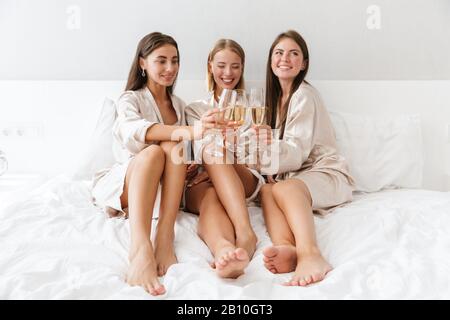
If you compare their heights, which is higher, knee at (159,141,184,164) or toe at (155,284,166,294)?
knee at (159,141,184,164)

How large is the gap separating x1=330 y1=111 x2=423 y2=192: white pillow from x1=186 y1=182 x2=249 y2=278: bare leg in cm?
68

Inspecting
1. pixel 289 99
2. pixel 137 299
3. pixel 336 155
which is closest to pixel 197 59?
pixel 289 99

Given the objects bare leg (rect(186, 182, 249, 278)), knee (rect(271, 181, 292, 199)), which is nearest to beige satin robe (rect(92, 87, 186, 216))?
bare leg (rect(186, 182, 249, 278))

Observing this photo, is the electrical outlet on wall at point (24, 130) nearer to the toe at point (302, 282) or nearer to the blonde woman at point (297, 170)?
the blonde woman at point (297, 170)

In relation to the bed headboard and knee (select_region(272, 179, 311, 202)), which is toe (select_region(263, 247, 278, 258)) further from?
the bed headboard

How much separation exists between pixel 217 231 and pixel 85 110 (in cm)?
113

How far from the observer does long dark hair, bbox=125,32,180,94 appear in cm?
178

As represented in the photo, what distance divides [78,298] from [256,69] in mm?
1484

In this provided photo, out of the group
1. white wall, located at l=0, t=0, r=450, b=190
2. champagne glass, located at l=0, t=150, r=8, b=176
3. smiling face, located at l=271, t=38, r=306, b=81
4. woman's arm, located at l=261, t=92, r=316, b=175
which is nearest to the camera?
woman's arm, located at l=261, t=92, r=316, b=175

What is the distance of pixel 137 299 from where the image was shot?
1006 millimetres

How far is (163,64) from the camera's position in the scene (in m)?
1.77

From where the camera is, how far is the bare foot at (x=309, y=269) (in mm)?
1134
